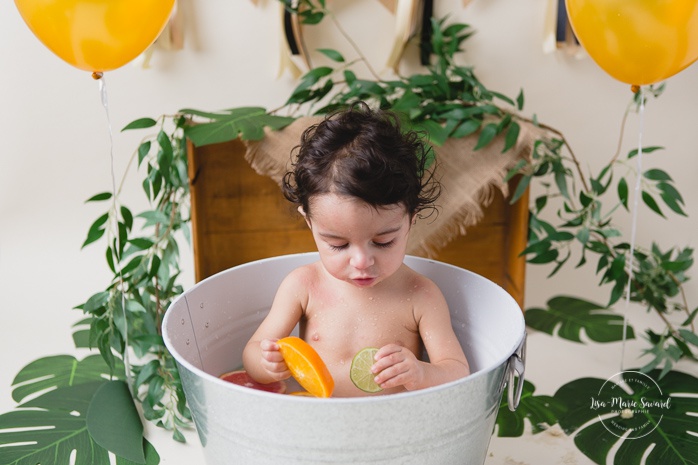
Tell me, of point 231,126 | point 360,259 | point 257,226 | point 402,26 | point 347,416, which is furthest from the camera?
point 402,26

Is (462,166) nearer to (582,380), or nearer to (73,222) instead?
(582,380)

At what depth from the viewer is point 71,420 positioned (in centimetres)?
139

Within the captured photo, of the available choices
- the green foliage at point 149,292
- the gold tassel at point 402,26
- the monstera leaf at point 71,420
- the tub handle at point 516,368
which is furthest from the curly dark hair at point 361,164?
the gold tassel at point 402,26

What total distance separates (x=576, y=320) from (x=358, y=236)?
2.91 ft

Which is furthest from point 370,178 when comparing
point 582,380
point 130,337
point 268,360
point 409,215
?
point 582,380

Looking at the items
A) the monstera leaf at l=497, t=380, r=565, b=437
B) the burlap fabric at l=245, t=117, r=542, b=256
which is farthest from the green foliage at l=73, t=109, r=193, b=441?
the monstera leaf at l=497, t=380, r=565, b=437

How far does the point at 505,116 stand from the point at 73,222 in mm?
1118

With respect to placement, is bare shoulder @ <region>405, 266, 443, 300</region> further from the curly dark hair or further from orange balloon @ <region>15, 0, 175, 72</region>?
orange balloon @ <region>15, 0, 175, 72</region>

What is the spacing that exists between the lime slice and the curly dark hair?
210 mm

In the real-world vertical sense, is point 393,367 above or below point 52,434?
above

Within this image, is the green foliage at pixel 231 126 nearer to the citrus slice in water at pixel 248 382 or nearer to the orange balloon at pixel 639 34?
the citrus slice in water at pixel 248 382

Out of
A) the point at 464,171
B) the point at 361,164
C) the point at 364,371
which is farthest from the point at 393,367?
the point at 464,171

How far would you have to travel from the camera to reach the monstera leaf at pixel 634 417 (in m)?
1.31

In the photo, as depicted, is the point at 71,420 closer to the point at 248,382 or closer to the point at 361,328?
the point at 248,382
